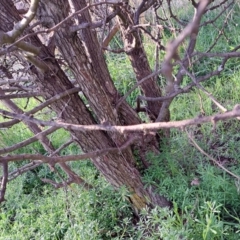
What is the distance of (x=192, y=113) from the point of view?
2684mm

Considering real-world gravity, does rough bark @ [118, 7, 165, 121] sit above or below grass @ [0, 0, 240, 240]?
above

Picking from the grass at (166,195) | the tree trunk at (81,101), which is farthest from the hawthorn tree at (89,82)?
the grass at (166,195)

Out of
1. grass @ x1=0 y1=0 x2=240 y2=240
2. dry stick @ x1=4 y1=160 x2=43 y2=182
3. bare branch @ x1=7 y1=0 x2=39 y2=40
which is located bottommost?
grass @ x1=0 y1=0 x2=240 y2=240

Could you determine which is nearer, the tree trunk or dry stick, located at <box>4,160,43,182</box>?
the tree trunk

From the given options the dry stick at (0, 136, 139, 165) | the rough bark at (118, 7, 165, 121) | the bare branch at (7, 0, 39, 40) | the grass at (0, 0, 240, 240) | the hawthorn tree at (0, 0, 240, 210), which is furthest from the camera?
the rough bark at (118, 7, 165, 121)

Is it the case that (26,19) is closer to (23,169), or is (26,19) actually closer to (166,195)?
(23,169)

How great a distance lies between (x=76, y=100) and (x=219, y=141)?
103 cm

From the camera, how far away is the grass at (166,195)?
66.2 inches

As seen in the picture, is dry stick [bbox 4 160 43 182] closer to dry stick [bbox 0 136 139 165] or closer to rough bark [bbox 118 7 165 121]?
dry stick [bbox 0 136 139 165]

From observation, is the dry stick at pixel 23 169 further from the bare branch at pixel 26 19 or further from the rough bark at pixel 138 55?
the bare branch at pixel 26 19

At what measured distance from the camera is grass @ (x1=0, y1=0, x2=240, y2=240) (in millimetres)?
1681

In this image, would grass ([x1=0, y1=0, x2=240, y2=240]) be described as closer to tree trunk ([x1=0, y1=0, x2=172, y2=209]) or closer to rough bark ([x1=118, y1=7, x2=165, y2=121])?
tree trunk ([x1=0, y1=0, x2=172, y2=209])

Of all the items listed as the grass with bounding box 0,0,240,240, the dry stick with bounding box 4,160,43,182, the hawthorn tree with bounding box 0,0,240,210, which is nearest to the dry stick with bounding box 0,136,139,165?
the hawthorn tree with bounding box 0,0,240,210

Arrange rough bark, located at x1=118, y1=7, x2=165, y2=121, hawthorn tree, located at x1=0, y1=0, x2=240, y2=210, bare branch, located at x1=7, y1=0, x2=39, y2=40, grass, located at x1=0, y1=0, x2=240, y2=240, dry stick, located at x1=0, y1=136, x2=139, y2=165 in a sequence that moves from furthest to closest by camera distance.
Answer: rough bark, located at x1=118, y1=7, x2=165, y2=121
grass, located at x1=0, y1=0, x2=240, y2=240
hawthorn tree, located at x1=0, y1=0, x2=240, y2=210
dry stick, located at x1=0, y1=136, x2=139, y2=165
bare branch, located at x1=7, y1=0, x2=39, y2=40
